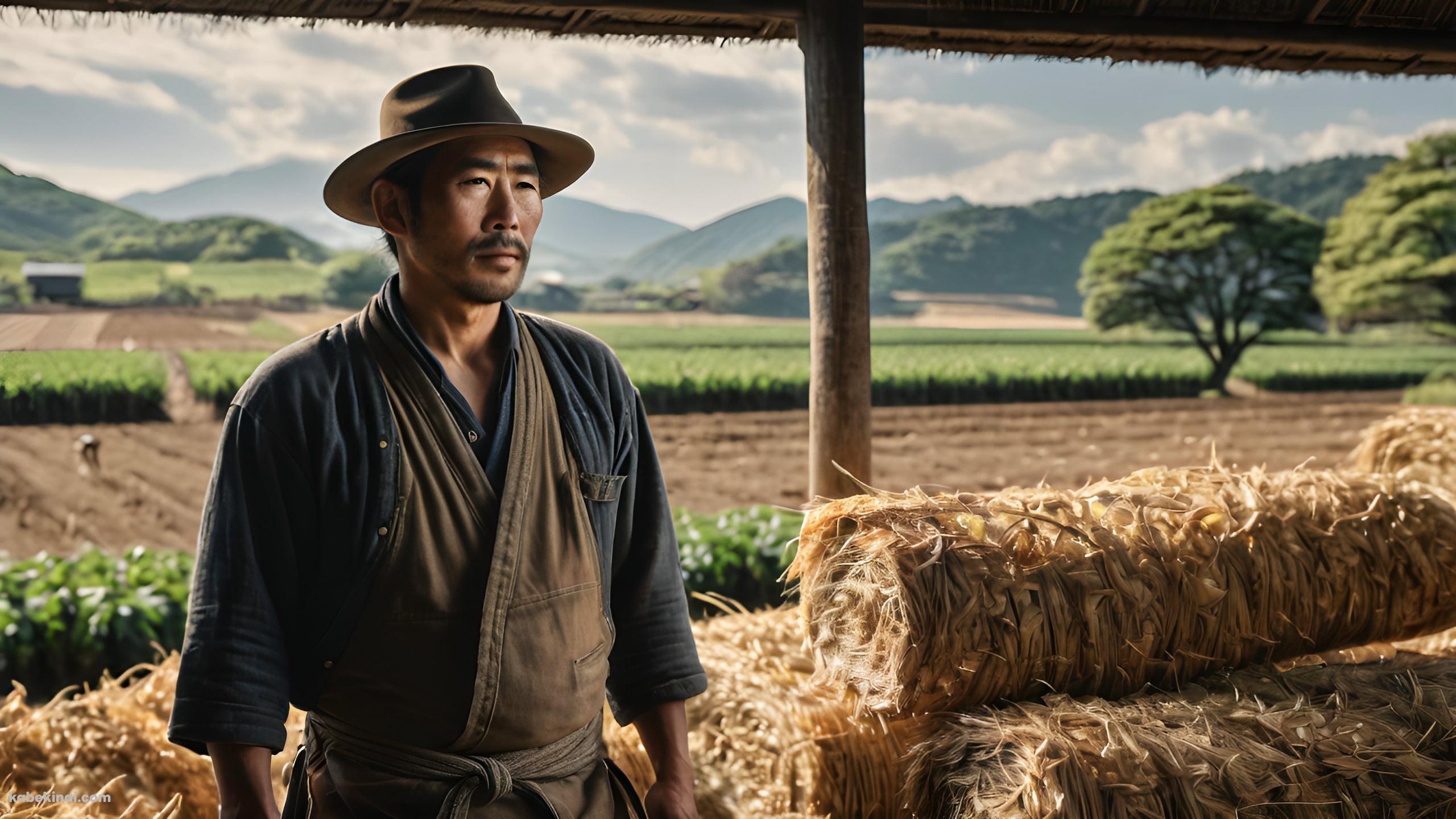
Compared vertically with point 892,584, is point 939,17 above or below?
above

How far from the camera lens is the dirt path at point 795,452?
A: 454 inches

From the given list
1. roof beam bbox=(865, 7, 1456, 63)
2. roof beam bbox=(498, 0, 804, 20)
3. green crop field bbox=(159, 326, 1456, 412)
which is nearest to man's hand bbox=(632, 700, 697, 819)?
roof beam bbox=(498, 0, 804, 20)

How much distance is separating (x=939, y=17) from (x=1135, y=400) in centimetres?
1611

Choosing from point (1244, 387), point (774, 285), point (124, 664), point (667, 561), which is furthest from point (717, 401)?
point (667, 561)

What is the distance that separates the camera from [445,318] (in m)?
1.53

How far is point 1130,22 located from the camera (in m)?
2.88

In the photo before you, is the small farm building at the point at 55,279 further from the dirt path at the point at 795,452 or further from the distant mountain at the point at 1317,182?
the distant mountain at the point at 1317,182

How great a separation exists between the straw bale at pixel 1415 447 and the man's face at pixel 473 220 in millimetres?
3481

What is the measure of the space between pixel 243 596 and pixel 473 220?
2.14ft

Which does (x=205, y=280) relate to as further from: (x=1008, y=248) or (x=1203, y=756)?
(x=1008, y=248)

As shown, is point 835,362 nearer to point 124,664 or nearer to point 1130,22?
point 1130,22

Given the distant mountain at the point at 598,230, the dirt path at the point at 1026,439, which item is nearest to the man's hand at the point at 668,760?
the dirt path at the point at 1026,439

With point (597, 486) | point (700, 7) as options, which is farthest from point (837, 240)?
point (597, 486)

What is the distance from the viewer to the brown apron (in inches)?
54.2
